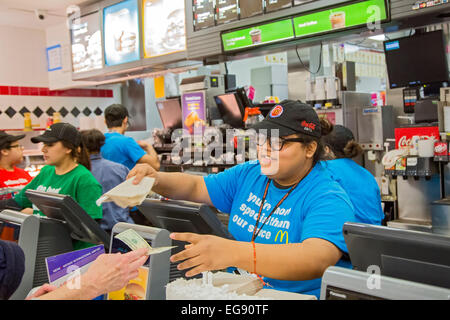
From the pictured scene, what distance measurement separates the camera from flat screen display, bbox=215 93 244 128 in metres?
5.12

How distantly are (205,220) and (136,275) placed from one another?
0.35m

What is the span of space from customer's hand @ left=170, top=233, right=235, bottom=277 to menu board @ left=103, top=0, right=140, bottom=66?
5401 mm

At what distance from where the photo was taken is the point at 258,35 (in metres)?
4.82

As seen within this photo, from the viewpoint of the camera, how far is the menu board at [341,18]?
392 cm

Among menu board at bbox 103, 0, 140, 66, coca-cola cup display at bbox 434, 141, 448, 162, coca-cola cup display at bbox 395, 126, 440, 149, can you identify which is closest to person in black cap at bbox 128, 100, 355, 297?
coca-cola cup display at bbox 434, 141, 448, 162

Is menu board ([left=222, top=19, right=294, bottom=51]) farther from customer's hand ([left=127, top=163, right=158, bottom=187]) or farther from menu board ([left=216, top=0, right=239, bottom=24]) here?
customer's hand ([left=127, top=163, right=158, bottom=187])

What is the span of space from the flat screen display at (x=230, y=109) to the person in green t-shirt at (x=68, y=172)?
6.98 ft

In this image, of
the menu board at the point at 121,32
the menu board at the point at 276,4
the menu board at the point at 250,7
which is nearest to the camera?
the menu board at the point at 276,4

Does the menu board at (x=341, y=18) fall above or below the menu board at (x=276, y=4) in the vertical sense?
below

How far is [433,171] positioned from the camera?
3.99 meters

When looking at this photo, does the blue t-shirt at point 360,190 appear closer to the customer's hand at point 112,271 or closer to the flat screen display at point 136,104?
the customer's hand at point 112,271

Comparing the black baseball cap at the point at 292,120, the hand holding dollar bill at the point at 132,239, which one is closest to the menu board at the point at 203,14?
the black baseball cap at the point at 292,120

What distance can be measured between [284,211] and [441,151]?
2.46 meters
